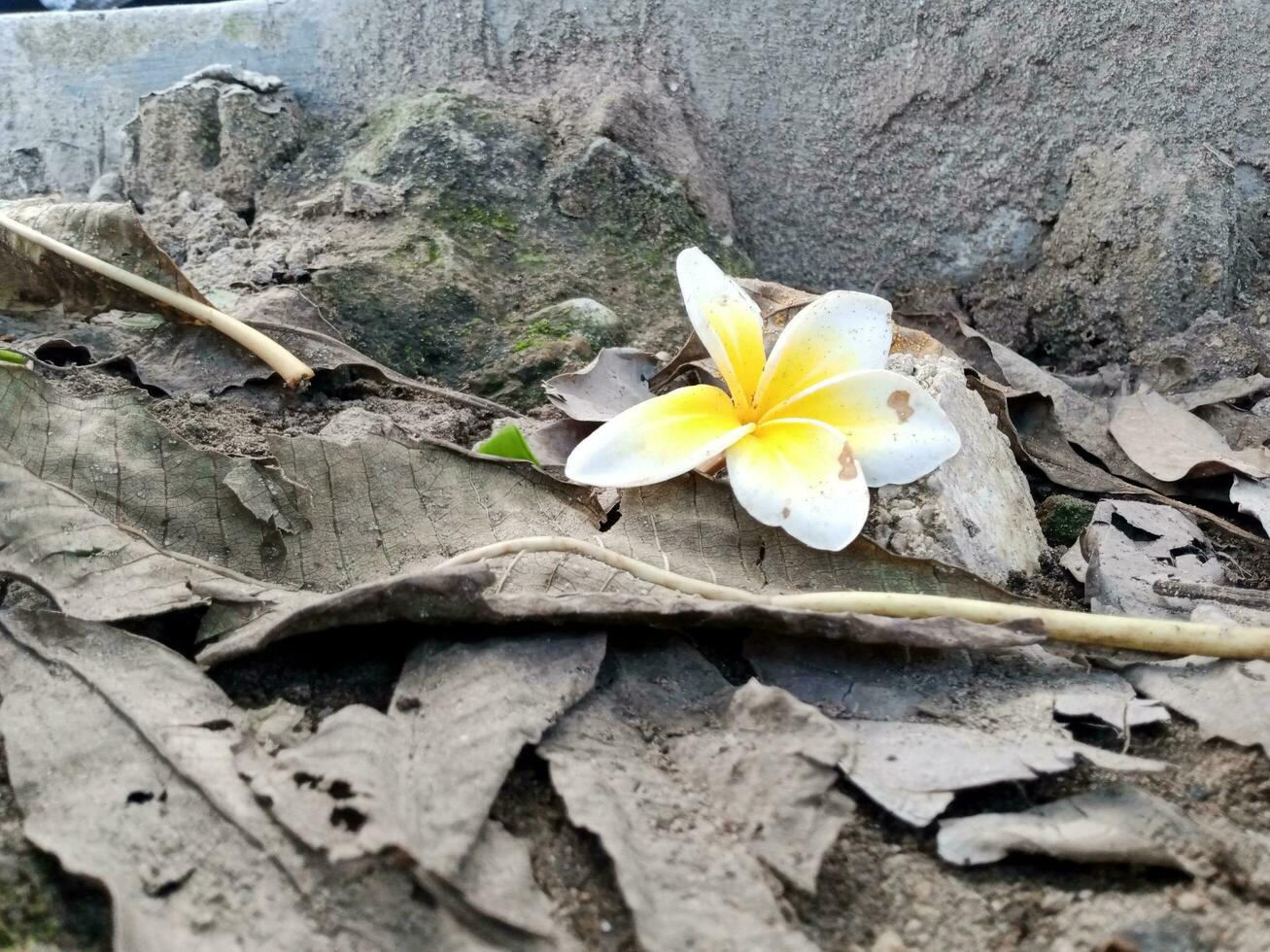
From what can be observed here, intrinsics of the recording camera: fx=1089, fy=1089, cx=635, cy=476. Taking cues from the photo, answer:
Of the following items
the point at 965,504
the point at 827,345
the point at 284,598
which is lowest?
the point at 965,504

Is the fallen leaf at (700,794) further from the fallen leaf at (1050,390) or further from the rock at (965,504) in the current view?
the fallen leaf at (1050,390)

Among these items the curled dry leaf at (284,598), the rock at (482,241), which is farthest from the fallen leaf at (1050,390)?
the curled dry leaf at (284,598)

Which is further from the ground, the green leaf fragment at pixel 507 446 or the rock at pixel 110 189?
the rock at pixel 110 189

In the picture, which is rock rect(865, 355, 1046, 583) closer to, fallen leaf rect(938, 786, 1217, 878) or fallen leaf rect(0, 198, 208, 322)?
fallen leaf rect(938, 786, 1217, 878)

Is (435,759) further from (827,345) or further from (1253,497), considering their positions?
(1253,497)

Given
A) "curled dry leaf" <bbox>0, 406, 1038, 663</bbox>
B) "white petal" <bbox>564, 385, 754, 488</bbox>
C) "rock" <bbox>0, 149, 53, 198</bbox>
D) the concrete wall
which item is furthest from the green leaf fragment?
"rock" <bbox>0, 149, 53, 198</bbox>

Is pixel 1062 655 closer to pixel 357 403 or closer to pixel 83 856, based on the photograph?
pixel 83 856

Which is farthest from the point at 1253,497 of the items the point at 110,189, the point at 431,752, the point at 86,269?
the point at 110,189

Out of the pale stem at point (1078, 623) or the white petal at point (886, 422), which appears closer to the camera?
the pale stem at point (1078, 623)
